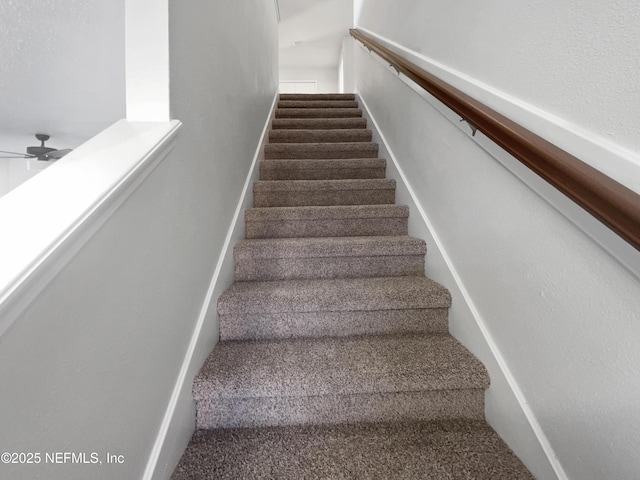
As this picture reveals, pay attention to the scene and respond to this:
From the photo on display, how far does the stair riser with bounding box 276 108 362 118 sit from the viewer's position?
2879 millimetres

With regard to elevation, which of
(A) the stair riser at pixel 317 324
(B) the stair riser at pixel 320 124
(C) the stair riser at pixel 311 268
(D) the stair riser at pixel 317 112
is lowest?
(A) the stair riser at pixel 317 324

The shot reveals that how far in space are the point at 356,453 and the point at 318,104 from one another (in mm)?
3106

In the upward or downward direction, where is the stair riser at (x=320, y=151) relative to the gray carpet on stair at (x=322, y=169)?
upward

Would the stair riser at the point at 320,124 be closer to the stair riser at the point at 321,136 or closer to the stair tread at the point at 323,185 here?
the stair riser at the point at 321,136

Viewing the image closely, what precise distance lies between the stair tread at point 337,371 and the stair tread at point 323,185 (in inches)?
39.5

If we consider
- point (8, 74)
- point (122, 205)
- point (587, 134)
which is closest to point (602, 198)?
point (587, 134)

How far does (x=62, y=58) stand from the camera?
118cm

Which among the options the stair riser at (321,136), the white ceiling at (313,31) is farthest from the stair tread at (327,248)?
the white ceiling at (313,31)

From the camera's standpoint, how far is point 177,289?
866 mm

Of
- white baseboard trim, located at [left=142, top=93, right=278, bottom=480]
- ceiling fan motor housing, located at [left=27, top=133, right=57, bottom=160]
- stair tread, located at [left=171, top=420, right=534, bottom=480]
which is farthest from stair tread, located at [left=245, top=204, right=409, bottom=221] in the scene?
ceiling fan motor housing, located at [left=27, top=133, right=57, bottom=160]

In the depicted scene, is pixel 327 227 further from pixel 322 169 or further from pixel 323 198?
pixel 322 169

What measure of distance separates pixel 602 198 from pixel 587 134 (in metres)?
0.19

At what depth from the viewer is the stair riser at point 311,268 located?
4.43 feet

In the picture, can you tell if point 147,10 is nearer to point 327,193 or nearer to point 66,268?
point 66,268
